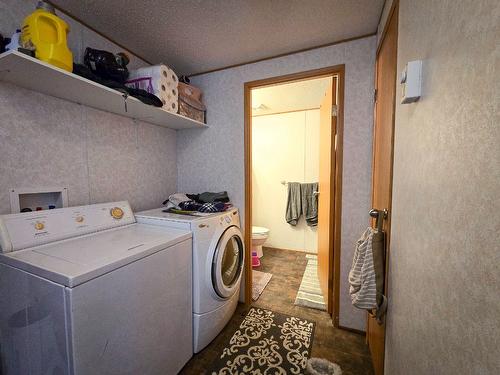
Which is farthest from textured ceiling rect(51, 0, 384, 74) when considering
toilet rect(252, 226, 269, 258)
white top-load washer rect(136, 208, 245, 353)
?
toilet rect(252, 226, 269, 258)

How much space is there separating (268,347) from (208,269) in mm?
747

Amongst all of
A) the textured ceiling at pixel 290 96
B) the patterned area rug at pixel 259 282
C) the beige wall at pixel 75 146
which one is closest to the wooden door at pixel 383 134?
the textured ceiling at pixel 290 96

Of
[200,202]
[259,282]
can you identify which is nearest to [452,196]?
[200,202]

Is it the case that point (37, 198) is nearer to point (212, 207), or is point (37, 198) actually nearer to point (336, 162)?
point (212, 207)

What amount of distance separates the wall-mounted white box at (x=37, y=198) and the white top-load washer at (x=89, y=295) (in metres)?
0.13

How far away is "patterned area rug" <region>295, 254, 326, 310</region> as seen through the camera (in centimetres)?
203

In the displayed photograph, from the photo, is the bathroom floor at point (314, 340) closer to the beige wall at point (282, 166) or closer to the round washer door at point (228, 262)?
the round washer door at point (228, 262)

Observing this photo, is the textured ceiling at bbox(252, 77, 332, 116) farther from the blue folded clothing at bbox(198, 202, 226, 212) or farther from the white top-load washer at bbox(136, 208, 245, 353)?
the white top-load washer at bbox(136, 208, 245, 353)

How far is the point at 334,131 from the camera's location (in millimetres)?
1725

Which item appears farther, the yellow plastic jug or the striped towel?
the striped towel

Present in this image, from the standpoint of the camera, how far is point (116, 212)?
1.47 meters

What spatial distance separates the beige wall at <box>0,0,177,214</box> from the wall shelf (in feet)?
0.22

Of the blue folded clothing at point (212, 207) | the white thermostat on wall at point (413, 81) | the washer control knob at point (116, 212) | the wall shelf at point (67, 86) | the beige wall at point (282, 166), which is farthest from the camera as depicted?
the beige wall at point (282, 166)

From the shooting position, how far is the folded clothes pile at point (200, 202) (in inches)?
68.1
